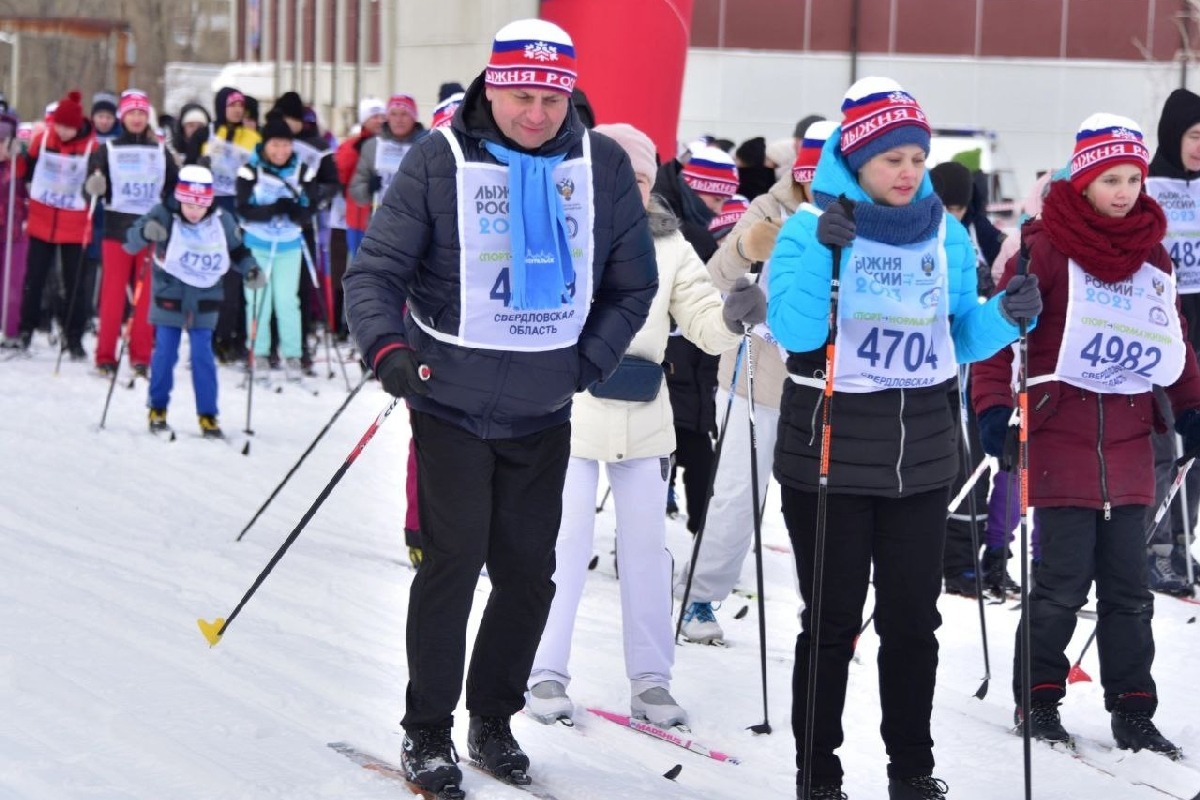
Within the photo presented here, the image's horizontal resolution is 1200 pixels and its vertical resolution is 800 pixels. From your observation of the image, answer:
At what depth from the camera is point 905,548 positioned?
463 cm

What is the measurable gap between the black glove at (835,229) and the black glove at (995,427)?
1.30m

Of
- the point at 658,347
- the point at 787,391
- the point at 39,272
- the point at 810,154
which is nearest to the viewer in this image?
the point at 787,391

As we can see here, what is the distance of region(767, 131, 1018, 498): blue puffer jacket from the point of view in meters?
4.61

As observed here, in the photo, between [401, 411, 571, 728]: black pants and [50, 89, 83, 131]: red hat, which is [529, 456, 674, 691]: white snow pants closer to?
[401, 411, 571, 728]: black pants

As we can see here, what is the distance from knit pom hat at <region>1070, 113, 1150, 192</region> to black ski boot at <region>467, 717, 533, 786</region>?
8.39ft

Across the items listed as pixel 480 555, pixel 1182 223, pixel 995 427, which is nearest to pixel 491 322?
pixel 480 555

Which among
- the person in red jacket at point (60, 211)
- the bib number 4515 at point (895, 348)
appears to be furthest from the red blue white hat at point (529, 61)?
the person in red jacket at point (60, 211)

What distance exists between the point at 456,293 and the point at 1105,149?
2.35m

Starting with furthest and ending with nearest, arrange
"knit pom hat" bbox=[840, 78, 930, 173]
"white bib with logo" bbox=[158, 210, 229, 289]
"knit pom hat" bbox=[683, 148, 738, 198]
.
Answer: "white bib with logo" bbox=[158, 210, 229, 289] < "knit pom hat" bbox=[683, 148, 738, 198] < "knit pom hat" bbox=[840, 78, 930, 173]

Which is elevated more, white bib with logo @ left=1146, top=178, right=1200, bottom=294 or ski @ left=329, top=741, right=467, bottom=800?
white bib with logo @ left=1146, top=178, right=1200, bottom=294

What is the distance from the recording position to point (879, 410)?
466 cm

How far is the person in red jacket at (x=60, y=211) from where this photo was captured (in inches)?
570

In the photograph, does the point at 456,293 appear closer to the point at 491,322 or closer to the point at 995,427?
the point at 491,322

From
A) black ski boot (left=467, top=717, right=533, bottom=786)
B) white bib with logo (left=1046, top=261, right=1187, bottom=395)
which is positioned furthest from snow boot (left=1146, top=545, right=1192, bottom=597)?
black ski boot (left=467, top=717, right=533, bottom=786)
